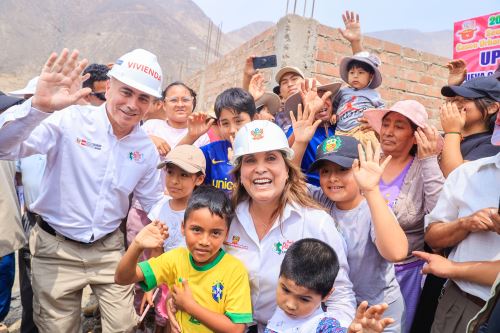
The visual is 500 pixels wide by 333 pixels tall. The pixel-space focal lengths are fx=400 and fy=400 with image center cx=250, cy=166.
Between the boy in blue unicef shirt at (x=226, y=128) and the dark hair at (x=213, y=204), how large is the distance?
655 millimetres

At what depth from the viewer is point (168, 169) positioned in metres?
3.06

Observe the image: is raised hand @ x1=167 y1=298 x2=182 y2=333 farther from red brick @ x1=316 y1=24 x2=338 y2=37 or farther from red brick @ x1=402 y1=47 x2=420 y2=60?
red brick @ x1=402 y1=47 x2=420 y2=60

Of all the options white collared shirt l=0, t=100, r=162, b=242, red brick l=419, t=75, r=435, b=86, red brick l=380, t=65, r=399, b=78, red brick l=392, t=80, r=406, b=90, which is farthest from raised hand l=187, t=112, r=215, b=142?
red brick l=419, t=75, r=435, b=86

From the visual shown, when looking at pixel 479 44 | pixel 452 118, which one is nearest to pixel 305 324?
pixel 452 118

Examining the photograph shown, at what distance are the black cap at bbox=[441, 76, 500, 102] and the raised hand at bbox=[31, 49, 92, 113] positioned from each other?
2472 mm

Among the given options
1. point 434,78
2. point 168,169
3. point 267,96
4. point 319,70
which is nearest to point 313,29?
point 319,70

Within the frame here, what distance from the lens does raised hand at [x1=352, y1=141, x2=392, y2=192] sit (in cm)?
218

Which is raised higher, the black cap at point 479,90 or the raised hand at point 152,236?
the black cap at point 479,90

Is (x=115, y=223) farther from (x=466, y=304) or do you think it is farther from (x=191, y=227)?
(x=466, y=304)

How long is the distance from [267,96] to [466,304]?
2.55 meters

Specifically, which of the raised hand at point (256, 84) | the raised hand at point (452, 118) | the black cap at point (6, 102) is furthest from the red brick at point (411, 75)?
the black cap at point (6, 102)

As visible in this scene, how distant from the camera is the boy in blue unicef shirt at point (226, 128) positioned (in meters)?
3.15

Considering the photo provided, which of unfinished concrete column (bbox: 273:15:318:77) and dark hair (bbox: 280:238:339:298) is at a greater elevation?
unfinished concrete column (bbox: 273:15:318:77)

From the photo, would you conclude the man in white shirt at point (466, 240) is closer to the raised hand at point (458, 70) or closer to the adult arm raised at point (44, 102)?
the raised hand at point (458, 70)
